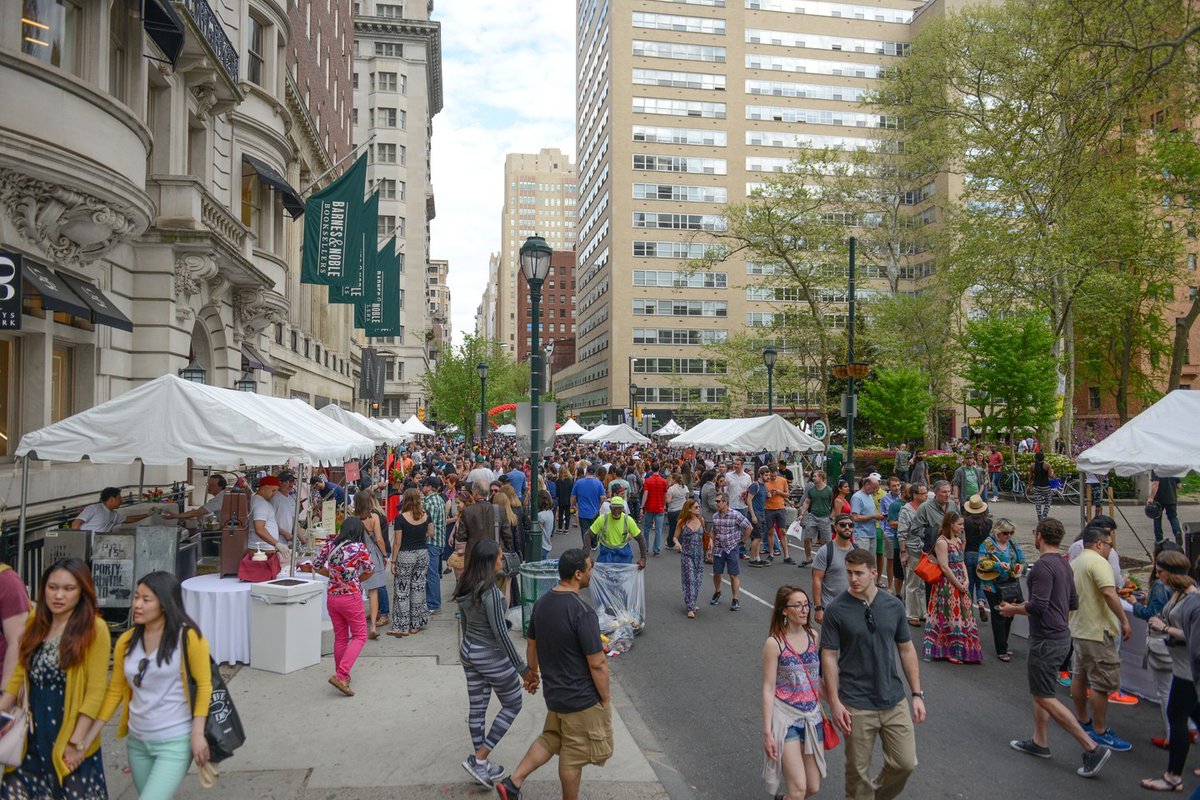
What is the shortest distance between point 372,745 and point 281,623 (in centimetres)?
255

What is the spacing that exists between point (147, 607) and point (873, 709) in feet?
14.2

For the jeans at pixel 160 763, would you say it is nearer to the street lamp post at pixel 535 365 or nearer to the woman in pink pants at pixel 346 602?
the woman in pink pants at pixel 346 602

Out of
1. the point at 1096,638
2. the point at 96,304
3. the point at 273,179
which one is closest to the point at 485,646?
the point at 1096,638

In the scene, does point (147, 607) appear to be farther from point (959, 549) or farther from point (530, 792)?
point (959, 549)

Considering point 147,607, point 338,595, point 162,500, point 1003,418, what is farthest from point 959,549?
point 1003,418

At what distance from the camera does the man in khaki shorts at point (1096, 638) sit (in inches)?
262

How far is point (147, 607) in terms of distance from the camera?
4.20 metres

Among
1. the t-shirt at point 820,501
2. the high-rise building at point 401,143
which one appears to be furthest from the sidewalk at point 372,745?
the high-rise building at point 401,143

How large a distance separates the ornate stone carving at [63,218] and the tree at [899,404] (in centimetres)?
3268

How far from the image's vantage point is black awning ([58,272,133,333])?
12688mm

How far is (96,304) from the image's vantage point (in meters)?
13.1

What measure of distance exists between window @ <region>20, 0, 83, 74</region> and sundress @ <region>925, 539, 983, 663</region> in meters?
14.3

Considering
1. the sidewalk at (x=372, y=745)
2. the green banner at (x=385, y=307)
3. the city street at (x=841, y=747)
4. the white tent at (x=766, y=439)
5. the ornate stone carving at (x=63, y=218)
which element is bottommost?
the city street at (x=841, y=747)

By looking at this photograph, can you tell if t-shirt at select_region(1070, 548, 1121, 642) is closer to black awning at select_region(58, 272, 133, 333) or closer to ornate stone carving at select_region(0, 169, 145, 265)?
black awning at select_region(58, 272, 133, 333)
